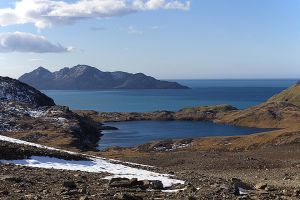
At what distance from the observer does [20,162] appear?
109 feet

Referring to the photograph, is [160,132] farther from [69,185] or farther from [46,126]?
[69,185]

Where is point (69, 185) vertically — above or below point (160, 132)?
above

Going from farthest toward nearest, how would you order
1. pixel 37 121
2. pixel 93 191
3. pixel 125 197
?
pixel 37 121
pixel 93 191
pixel 125 197

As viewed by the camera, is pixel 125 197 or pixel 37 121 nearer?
pixel 125 197

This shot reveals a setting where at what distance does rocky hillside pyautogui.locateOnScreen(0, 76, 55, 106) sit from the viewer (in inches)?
6452

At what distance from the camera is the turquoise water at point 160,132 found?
130 meters

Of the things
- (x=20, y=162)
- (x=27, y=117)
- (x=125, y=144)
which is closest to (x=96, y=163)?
(x=20, y=162)

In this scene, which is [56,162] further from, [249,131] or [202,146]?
[249,131]

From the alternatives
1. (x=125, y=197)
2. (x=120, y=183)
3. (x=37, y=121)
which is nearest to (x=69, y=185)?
(x=120, y=183)

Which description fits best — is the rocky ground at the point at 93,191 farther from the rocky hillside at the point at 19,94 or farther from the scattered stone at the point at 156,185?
the rocky hillside at the point at 19,94

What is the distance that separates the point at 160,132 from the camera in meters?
153

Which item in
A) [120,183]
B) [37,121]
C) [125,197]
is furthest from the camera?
[37,121]

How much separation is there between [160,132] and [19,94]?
52985 millimetres

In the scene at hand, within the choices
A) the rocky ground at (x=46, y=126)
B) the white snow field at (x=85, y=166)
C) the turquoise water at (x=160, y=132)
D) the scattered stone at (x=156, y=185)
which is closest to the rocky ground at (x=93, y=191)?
the scattered stone at (x=156, y=185)
